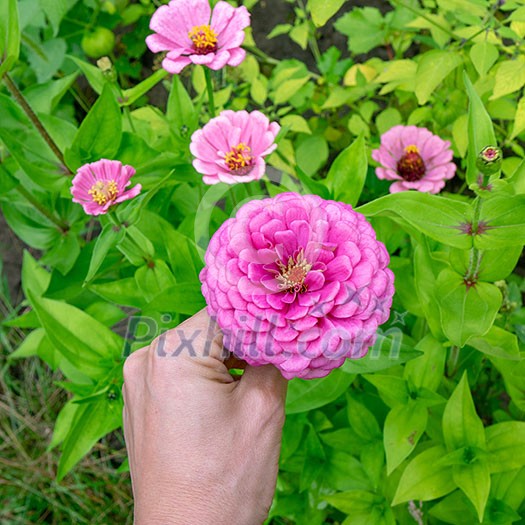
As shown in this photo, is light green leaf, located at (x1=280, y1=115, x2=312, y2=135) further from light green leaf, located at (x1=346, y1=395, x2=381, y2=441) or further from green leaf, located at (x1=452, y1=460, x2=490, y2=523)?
green leaf, located at (x1=452, y1=460, x2=490, y2=523)

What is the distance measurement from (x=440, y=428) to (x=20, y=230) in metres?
0.84

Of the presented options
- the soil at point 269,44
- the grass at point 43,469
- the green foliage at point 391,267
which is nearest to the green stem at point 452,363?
the green foliage at point 391,267

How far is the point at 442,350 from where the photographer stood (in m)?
0.92

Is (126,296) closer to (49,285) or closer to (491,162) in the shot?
(49,285)

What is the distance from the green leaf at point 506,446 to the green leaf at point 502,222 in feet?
1.05

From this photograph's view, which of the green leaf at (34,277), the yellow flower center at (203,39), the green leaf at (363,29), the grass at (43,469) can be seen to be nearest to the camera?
the yellow flower center at (203,39)

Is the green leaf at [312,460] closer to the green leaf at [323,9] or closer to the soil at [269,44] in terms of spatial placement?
the green leaf at [323,9]

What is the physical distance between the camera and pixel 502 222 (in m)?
0.72

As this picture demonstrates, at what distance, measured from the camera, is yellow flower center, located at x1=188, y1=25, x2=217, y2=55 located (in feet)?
3.02

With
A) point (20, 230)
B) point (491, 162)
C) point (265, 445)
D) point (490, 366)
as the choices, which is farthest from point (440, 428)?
point (20, 230)

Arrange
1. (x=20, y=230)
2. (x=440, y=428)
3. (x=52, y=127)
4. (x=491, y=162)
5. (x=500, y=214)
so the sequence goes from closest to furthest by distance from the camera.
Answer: (x=491, y=162) → (x=500, y=214) → (x=440, y=428) → (x=52, y=127) → (x=20, y=230)

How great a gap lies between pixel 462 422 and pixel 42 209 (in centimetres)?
81

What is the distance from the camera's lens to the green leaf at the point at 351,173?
2.97 ft

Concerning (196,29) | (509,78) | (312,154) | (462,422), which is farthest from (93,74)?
(462,422)
